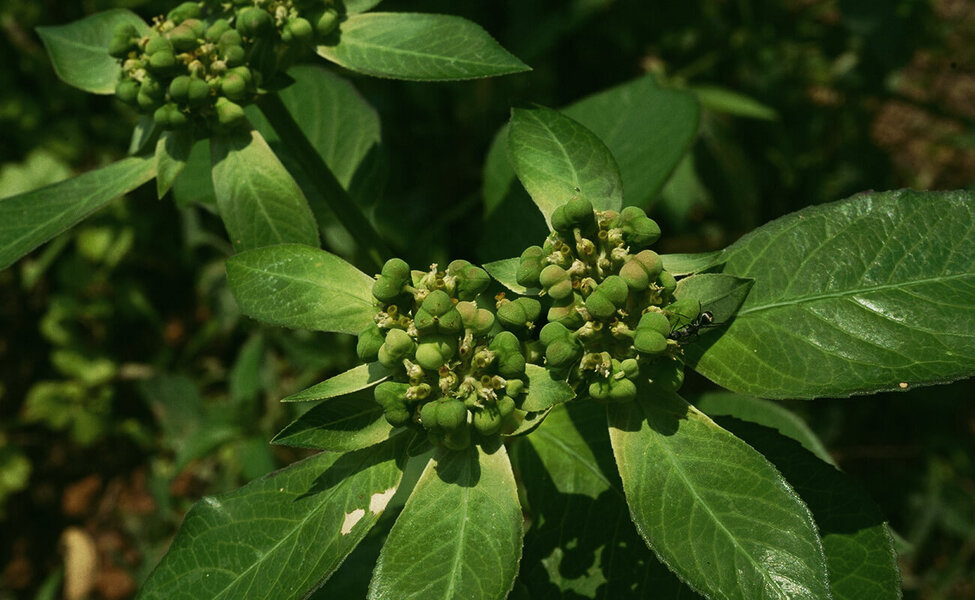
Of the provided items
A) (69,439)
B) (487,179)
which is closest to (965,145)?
(487,179)

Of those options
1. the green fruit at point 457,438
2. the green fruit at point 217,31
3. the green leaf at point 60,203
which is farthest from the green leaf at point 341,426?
the green fruit at point 217,31

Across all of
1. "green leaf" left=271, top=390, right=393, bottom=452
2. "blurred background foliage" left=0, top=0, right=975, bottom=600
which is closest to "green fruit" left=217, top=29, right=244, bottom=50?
"green leaf" left=271, top=390, right=393, bottom=452

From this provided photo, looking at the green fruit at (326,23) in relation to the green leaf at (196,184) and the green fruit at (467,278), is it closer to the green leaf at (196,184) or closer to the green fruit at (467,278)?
the green fruit at (467,278)

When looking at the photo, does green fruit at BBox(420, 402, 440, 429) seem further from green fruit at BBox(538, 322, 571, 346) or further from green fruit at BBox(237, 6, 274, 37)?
green fruit at BBox(237, 6, 274, 37)

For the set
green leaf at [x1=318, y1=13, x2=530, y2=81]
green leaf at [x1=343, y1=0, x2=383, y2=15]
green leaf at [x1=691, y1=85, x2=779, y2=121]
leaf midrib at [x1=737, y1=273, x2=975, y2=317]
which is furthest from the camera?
green leaf at [x1=691, y1=85, x2=779, y2=121]

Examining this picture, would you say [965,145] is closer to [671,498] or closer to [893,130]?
[893,130]

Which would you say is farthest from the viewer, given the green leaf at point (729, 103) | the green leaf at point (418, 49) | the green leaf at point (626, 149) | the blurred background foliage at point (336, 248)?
the blurred background foliage at point (336, 248)

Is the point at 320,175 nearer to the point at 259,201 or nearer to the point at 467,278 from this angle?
the point at 259,201
